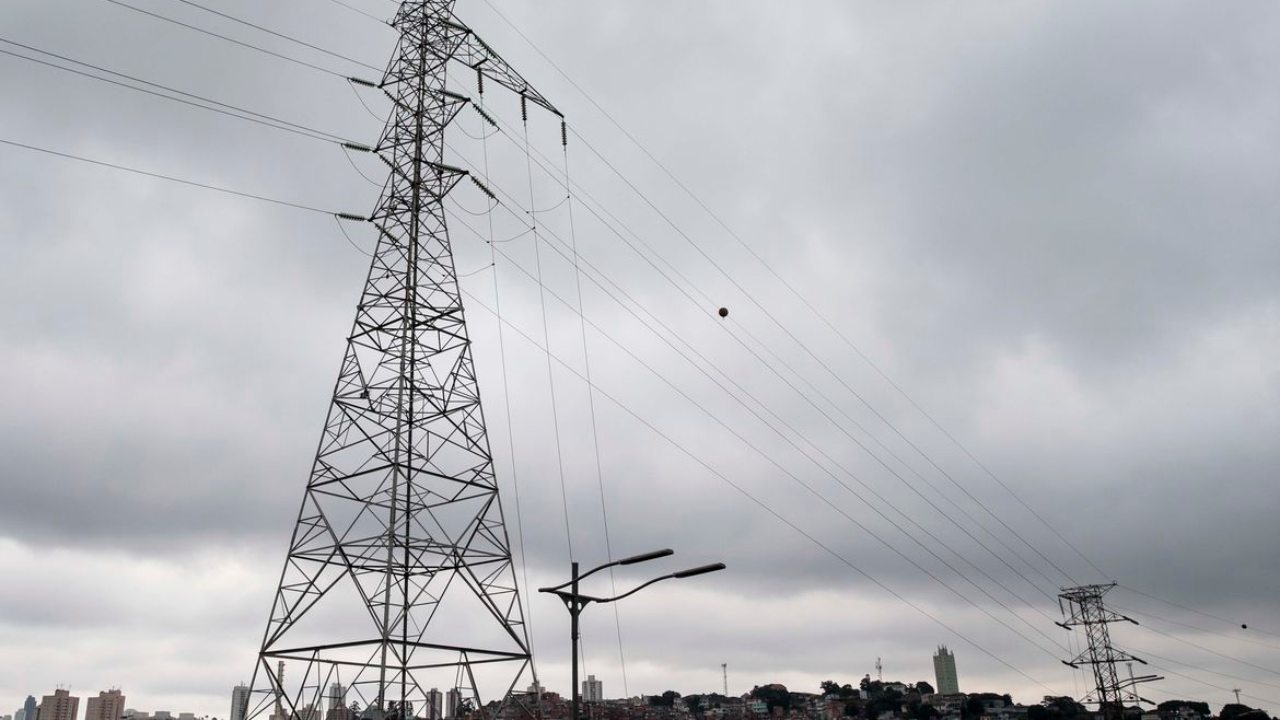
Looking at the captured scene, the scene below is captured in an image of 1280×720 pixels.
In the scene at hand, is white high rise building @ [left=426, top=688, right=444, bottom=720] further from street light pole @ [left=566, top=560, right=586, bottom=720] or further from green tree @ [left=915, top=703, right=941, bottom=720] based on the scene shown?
green tree @ [left=915, top=703, right=941, bottom=720]

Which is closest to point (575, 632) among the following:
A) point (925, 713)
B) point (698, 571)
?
point (698, 571)

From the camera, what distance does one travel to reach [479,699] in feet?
106

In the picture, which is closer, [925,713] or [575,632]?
[575,632]

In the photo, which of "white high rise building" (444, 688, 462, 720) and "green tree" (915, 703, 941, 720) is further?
"green tree" (915, 703, 941, 720)

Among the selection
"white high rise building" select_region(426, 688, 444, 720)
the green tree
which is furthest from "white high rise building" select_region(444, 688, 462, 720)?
the green tree

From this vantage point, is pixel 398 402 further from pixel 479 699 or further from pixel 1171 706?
pixel 1171 706

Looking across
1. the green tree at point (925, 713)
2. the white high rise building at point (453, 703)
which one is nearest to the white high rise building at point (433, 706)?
the white high rise building at point (453, 703)

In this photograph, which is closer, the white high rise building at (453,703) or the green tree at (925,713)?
the white high rise building at (453,703)

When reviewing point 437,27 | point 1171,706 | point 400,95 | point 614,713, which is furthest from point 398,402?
point 1171,706

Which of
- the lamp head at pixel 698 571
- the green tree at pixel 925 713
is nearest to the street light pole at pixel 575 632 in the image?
the lamp head at pixel 698 571

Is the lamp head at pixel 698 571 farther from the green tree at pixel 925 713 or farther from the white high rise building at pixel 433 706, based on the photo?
the green tree at pixel 925 713

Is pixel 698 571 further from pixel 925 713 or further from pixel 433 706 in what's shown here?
pixel 925 713

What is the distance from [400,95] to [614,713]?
133683 millimetres

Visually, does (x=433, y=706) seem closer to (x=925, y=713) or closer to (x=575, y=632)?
(x=575, y=632)
